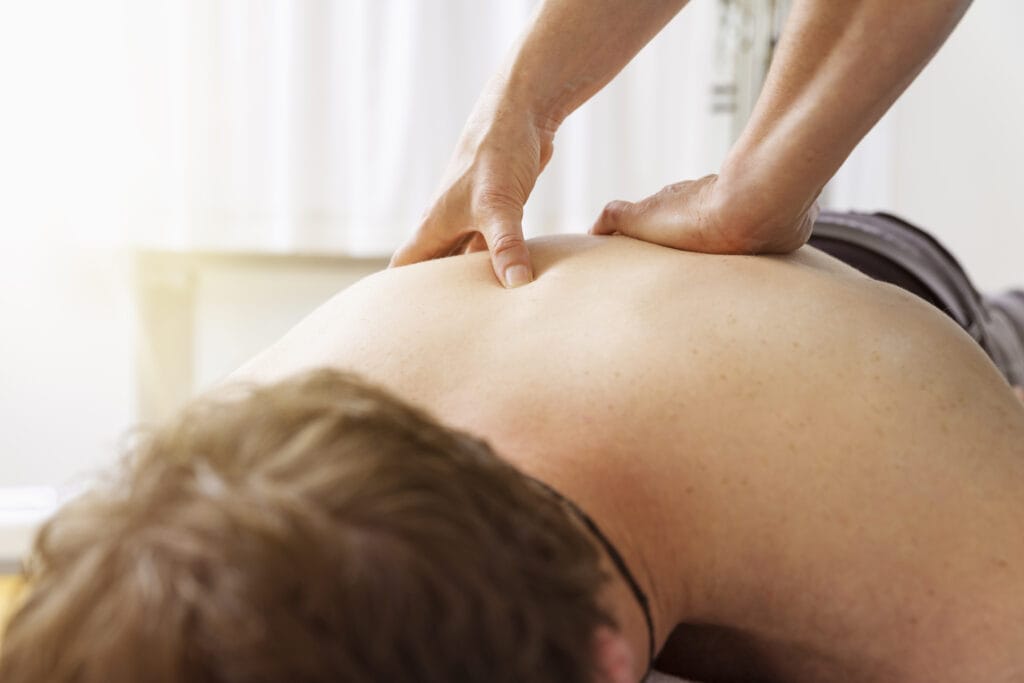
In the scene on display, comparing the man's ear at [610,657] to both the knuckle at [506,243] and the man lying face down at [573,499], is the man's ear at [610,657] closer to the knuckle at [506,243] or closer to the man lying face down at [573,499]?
the man lying face down at [573,499]

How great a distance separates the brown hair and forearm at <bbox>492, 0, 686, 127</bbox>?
2.48 ft

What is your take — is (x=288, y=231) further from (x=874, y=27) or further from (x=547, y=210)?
(x=874, y=27)

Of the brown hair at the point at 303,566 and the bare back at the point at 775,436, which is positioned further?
A: the bare back at the point at 775,436

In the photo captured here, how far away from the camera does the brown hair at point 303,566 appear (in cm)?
58

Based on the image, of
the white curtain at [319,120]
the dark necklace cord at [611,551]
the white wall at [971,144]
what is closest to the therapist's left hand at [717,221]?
the dark necklace cord at [611,551]

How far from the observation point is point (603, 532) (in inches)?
32.4

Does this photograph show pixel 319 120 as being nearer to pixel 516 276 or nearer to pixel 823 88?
pixel 516 276

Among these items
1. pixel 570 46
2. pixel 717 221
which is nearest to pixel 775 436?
pixel 717 221

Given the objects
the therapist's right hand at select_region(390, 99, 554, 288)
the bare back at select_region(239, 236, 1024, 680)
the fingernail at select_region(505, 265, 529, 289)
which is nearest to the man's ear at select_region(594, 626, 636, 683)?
the bare back at select_region(239, 236, 1024, 680)

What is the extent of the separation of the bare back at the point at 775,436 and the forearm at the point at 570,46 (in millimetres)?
419

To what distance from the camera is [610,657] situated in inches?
28.7

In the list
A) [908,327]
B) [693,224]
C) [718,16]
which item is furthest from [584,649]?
[718,16]

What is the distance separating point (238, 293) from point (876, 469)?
85.8 inches

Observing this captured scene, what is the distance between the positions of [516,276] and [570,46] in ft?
1.21
